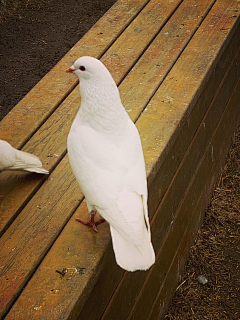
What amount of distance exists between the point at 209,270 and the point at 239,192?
27.5 inches

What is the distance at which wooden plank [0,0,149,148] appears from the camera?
224 centimetres

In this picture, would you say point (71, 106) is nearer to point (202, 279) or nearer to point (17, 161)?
point (17, 161)

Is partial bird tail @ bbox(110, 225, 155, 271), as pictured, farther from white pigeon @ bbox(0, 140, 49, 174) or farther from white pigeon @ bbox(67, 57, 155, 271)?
white pigeon @ bbox(0, 140, 49, 174)

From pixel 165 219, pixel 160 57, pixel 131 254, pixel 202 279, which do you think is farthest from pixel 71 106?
pixel 202 279

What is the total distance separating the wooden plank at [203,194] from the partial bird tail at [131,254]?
93 centimetres

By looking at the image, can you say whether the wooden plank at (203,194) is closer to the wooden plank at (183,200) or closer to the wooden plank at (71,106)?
the wooden plank at (183,200)

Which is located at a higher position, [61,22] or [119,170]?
[119,170]

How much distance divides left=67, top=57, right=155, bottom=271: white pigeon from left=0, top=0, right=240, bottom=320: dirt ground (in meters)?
1.19

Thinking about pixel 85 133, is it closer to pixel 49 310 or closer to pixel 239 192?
pixel 49 310

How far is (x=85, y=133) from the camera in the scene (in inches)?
66.2

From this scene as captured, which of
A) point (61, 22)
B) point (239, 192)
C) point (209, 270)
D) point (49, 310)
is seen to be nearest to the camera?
point (49, 310)

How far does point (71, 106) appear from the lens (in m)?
2.35

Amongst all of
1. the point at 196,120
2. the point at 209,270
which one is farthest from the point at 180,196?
the point at 209,270

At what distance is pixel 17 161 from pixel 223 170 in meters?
1.89
